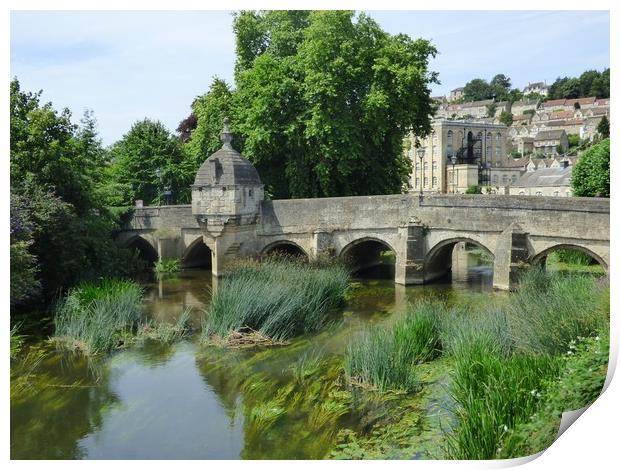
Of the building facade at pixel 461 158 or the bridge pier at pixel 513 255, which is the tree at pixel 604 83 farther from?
the building facade at pixel 461 158

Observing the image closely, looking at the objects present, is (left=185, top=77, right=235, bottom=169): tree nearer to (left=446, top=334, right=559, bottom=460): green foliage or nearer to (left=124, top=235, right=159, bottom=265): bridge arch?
(left=124, top=235, right=159, bottom=265): bridge arch

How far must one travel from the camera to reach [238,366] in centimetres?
1291

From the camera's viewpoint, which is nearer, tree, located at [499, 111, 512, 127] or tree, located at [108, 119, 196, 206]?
tree, located at [108, 119, 196, 206]

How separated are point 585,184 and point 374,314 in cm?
1105

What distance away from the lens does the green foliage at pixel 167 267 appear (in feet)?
84.1

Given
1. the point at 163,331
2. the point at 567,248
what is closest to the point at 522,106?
the point at 567,248

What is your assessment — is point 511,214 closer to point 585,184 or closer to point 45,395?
point 585,184

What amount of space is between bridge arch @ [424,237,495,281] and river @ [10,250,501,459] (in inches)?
263

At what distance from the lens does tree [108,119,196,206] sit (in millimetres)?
32719

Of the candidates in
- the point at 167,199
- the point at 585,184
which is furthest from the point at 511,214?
the point at 167,199

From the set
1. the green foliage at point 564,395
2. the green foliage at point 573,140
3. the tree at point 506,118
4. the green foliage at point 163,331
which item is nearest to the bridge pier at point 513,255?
the green foliage at point 163,331

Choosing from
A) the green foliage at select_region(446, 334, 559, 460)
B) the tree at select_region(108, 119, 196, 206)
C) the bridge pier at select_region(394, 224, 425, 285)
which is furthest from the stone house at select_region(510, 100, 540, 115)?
the green foliage at select_region(446, 334, 559, 460)

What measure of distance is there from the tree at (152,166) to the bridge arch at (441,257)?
48.1 ft
